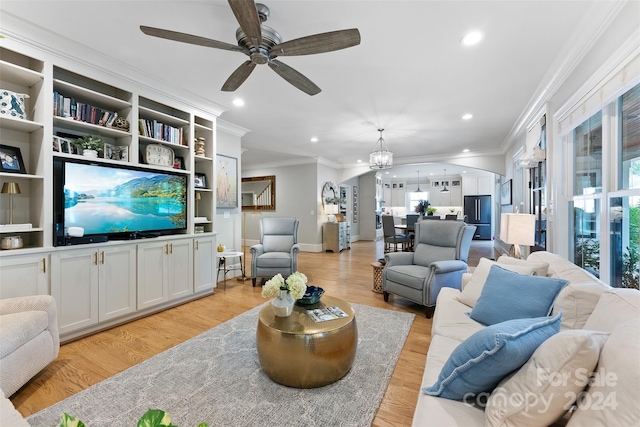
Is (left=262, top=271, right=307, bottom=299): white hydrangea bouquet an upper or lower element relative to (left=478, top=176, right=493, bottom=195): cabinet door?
lower

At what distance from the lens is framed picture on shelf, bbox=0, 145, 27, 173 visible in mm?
2248

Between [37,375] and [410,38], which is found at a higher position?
[410,38]

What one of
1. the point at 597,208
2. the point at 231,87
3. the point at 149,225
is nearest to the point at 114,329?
the point at 149,225

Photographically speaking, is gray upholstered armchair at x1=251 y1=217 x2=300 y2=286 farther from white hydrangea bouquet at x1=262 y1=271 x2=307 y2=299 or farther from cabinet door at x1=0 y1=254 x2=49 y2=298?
cabinet door at x1=0 y1=254 x2=49 y2=298

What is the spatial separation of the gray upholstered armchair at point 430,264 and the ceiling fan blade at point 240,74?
2.62 meters

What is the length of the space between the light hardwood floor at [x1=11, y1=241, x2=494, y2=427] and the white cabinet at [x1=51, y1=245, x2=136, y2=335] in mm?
193

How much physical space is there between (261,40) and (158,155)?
2175 millimetres

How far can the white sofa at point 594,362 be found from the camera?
72cm

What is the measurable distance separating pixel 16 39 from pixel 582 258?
5235 mm

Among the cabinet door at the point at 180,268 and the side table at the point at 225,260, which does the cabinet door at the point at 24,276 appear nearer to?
the cabinet door at the point at 180,268

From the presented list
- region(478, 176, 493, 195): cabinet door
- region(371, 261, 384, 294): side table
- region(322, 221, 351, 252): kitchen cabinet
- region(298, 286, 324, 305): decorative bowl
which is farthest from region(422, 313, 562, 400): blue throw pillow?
region(478, 176, 493, 195): cabinet door

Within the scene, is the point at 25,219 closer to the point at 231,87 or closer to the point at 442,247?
the point at 231,87

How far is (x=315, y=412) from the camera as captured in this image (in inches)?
64.2

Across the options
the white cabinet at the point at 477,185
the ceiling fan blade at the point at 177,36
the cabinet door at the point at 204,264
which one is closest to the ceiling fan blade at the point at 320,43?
the ceiling fan blade at the point at 177,36
